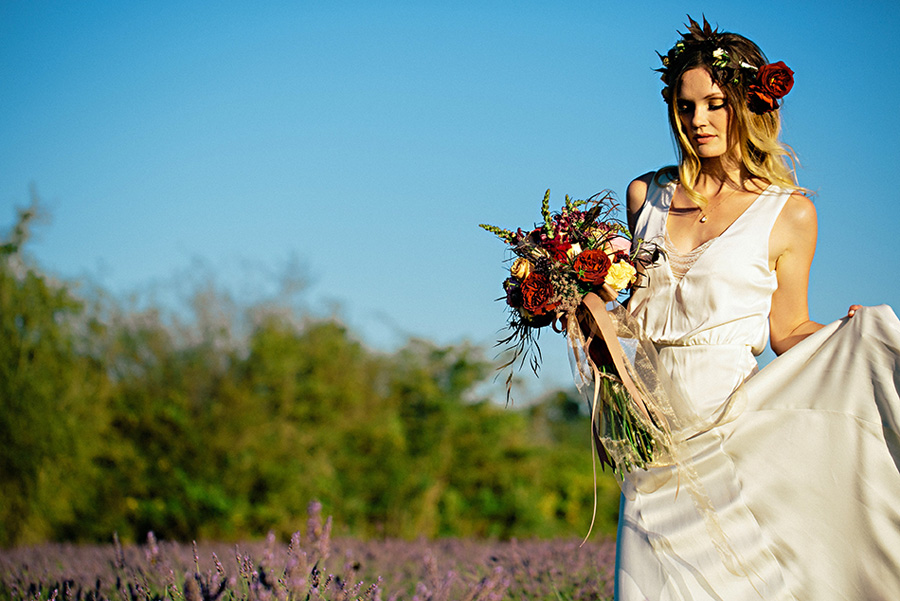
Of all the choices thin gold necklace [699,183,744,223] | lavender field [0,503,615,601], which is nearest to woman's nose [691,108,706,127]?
thin gold necklace [699,183,744,223]

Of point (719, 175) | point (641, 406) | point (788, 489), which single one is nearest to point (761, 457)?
point (788, 489)

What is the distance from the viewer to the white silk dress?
2648mm

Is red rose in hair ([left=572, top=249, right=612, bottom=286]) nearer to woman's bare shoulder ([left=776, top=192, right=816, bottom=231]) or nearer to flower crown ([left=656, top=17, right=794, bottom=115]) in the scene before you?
woman's bare shoulder ([left=776, top=192, right=816, bottom=231])

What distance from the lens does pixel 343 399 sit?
10.2 metres

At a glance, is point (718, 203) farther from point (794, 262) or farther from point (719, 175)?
point (794, 262)

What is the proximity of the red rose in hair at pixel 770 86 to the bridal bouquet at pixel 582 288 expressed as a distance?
0.71m

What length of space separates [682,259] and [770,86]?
2.44ft

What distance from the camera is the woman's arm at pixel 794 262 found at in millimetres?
3113

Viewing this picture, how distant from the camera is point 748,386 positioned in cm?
292

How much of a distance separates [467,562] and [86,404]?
18.3 ft

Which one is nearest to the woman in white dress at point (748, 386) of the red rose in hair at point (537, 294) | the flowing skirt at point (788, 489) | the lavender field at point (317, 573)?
the flowing skirt at point (788, 489)

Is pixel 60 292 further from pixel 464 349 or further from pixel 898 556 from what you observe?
pixel 898 556

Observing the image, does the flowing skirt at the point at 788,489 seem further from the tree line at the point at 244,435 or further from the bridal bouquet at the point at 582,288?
the tree line at the point at 244,435

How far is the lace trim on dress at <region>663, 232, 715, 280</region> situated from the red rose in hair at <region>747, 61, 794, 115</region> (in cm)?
59
